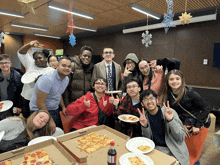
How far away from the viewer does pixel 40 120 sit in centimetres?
168

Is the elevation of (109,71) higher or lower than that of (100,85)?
higher

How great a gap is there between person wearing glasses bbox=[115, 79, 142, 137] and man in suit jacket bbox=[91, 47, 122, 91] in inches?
27.4

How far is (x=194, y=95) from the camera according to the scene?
1.93 m

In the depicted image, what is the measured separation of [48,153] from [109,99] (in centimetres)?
119

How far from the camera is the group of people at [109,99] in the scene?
171 centimetres

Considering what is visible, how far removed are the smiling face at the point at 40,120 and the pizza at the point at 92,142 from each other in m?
0.51

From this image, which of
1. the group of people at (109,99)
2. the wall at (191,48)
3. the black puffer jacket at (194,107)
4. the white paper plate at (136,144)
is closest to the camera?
the white paper plate at (136,144)

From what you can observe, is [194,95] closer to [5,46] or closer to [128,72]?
[128,72]

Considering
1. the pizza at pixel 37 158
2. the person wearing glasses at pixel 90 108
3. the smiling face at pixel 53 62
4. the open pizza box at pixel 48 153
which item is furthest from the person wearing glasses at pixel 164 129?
the smiling face at pixel 53 62

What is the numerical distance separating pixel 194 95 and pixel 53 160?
5.94 feet

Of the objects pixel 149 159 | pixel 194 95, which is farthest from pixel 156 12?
pixel 149 159

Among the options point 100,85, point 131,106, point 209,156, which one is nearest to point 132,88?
point 131,106

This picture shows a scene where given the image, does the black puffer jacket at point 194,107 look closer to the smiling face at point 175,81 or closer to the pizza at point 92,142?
the smiling face at point 175,81

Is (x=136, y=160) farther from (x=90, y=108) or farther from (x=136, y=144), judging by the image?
(x=90, y=108)
